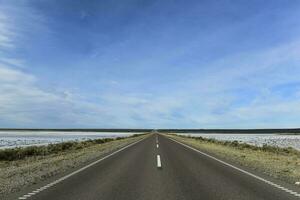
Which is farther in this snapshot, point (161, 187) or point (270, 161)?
point (270, 161)

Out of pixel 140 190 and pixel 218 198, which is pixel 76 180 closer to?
pixel 140 190

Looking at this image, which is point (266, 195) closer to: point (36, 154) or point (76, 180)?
point (76, 180)

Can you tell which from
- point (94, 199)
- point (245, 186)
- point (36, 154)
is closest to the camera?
point (94, 199)

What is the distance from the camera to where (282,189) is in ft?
37.5

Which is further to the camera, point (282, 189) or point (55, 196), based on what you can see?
point (282, 189)

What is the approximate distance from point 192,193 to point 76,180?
184 inches

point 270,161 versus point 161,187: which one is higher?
point 270,161

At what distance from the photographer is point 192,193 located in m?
10.5

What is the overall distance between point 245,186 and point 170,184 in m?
2.31

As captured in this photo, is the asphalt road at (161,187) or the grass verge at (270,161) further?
the grass verge at (270,161)

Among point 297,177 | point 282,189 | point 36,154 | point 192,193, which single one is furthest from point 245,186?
point 36,154

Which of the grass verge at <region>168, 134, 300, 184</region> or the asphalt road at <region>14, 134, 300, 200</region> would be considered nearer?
the asphalt road at <region>14, 134, 300, 200</region>

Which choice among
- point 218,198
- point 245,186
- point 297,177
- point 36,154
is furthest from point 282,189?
point 36,154

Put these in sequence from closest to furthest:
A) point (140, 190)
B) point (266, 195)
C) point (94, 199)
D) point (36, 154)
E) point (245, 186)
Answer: point (94, 199) → point (266, 195) → point (140, 190) → point (245, 186) → point (36, 154)
